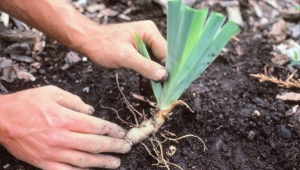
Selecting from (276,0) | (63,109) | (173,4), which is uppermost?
(173,4)

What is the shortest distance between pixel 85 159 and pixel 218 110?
2.11 feet

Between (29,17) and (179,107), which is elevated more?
(29,17)

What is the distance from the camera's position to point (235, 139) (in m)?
1.74

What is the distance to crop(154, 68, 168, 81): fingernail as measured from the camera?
144 cm

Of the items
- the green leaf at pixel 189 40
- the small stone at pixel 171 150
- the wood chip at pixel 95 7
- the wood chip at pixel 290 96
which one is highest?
the green leaf at pixel 189 40

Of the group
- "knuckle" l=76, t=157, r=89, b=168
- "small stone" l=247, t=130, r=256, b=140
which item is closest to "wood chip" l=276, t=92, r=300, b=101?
"small stone" l=247, t=130, r=256, b=140

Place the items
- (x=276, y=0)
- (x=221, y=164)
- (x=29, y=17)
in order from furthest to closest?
(x=276, y=0) → (x=29, y=17) → (x=221, y=164)

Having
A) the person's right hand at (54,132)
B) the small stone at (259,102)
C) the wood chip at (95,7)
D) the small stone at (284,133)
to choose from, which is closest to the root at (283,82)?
the small stone at (259,102)

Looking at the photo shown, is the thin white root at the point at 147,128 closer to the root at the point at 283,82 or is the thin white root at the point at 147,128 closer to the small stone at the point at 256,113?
the small stone at the point at 256,113

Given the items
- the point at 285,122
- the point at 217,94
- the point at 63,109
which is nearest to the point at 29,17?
the point at 63,109

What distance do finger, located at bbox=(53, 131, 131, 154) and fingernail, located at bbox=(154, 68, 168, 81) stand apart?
0.26 m

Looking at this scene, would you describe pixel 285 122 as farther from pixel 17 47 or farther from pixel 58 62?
pixel 17 47

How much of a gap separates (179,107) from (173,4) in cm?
58

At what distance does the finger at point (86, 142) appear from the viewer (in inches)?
54.6
